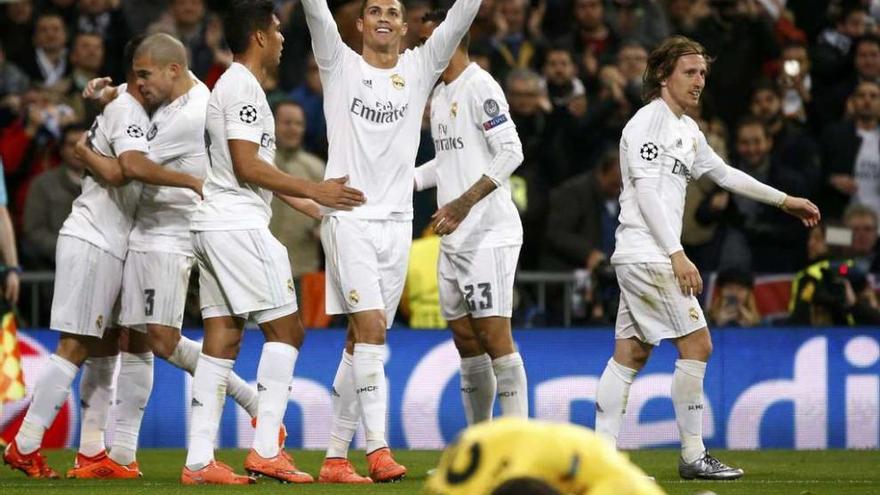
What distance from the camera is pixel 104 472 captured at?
9.96 m

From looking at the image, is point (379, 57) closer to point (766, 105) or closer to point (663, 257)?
point (663, 257)

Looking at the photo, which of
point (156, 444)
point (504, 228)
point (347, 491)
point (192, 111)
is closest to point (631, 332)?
point (504, 228)

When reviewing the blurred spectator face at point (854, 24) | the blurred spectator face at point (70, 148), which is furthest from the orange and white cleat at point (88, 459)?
the blurred spectator face at point (854, 24)

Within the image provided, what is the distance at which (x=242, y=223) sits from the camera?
29.2 feet

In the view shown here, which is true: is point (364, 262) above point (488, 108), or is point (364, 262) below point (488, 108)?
below

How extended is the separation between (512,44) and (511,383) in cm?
755

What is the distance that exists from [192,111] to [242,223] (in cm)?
130

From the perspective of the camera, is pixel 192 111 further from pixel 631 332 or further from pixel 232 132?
pixel 631 332

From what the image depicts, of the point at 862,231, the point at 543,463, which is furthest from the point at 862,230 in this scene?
the point at 543,463

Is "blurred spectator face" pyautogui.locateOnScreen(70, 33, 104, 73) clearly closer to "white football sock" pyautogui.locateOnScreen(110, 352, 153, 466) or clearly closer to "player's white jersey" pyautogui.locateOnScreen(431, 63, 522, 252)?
"white football sock" pyautogui.locateOnScreen(110, 352, 153, 466)

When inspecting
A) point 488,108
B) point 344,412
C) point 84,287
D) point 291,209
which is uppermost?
point 488,108

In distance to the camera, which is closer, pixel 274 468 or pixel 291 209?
pixel 274 468

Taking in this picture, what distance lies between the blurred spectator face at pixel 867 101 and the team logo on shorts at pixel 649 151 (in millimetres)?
6481

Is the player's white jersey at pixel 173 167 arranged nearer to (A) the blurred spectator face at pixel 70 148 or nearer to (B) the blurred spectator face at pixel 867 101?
(A) the blurred spectator face at pixel 70 148
